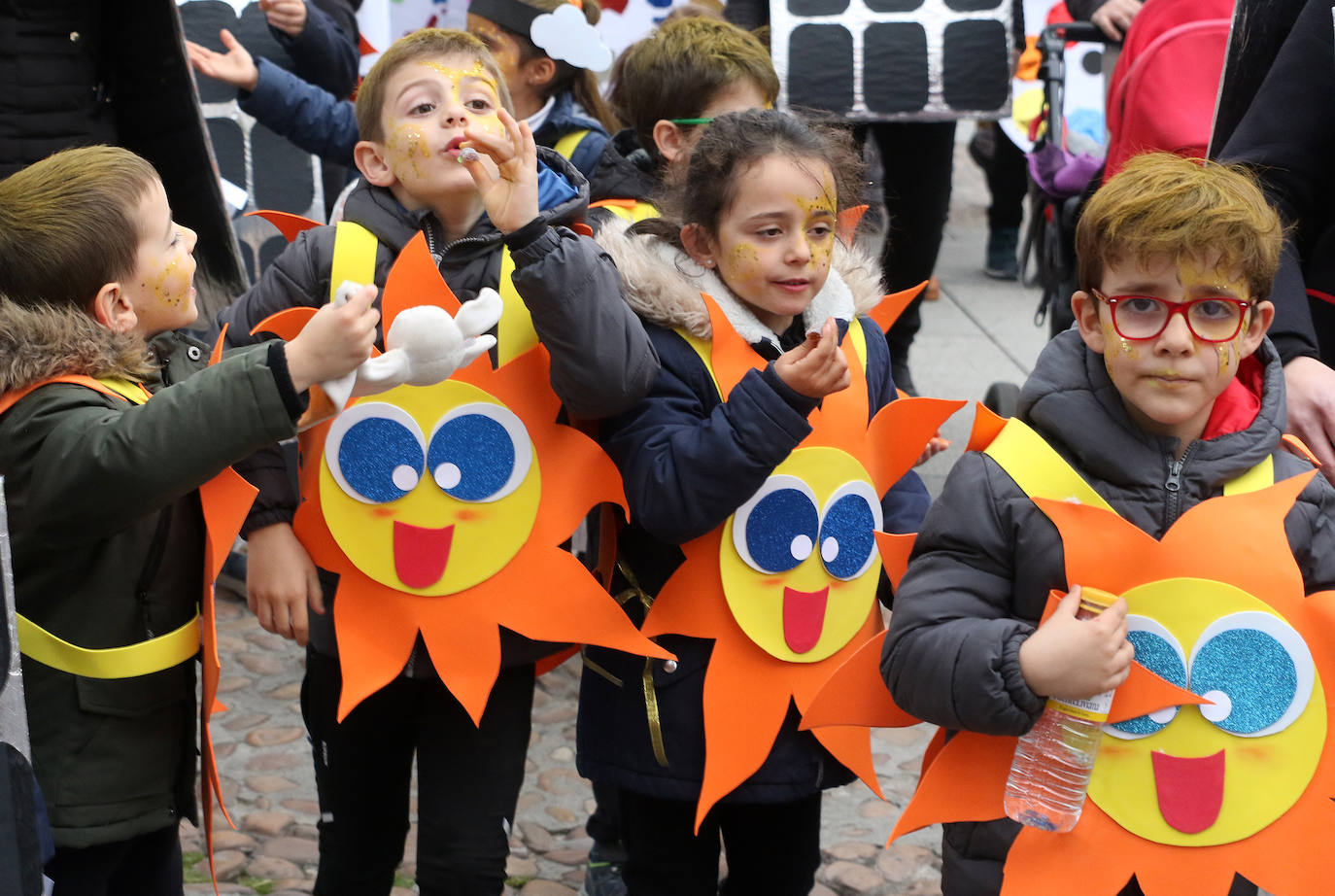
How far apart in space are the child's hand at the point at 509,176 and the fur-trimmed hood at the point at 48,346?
58cm

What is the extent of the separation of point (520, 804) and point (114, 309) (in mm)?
1817

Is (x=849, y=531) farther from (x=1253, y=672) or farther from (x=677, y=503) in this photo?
(x=1253, y=672)

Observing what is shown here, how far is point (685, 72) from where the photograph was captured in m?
3.33

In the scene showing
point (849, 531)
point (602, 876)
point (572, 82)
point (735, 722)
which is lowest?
point (602, 876)

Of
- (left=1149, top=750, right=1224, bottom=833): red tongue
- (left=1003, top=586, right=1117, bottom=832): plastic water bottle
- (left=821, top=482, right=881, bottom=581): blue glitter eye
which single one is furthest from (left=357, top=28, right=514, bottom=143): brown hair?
(left=1149, top=750, right=1224, bottom=833): red tongue

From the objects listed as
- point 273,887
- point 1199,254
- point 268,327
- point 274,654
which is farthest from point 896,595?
point 274,654

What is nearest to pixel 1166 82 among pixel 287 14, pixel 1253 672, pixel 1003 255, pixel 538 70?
pixel 538 70

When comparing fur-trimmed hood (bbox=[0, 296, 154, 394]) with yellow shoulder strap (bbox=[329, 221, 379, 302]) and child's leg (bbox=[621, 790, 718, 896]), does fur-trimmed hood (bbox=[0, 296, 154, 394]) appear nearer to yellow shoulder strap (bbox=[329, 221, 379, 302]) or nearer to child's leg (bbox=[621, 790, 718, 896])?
yellow shoulder strap (bbox=[329, 221, 379, 302])

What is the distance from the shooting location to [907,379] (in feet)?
18.0

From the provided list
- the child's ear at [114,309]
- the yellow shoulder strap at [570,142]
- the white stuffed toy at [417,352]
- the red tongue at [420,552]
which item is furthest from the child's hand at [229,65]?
the white stuffed toy at [417,352]

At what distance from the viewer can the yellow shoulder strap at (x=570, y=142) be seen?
3.67 metres

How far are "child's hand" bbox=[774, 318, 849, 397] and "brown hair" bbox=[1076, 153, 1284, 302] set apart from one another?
36 centimetres

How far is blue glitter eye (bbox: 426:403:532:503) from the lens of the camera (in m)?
2.37

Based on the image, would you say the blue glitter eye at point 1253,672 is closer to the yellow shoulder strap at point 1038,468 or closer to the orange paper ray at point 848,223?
the yellow shoulder strap at point 1038,468
